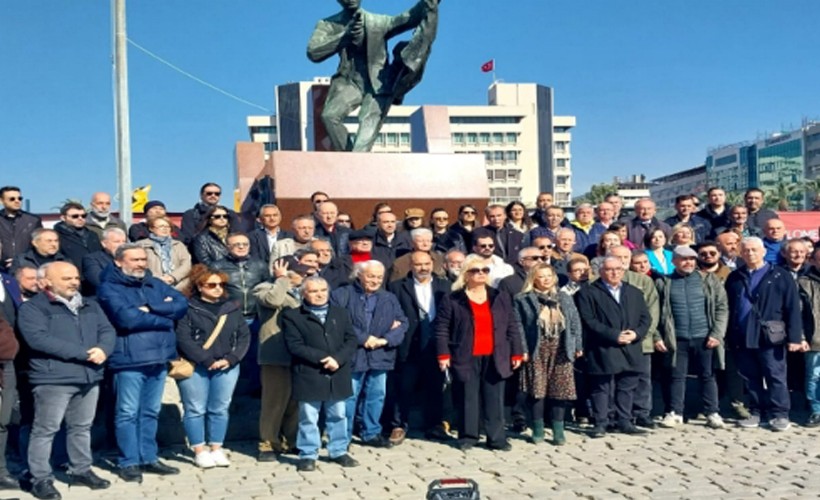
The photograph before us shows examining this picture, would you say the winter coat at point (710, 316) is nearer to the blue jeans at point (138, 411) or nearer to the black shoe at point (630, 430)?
the black shoe at point (630, 430)

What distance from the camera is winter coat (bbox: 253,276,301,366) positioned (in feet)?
19.4

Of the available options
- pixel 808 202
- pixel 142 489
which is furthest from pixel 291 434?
pixel 808 202

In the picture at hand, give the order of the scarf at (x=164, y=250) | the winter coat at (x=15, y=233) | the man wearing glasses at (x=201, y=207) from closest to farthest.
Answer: the scarf at (x=164, y=250) → the winter coat at (x=15, y=233) → the man wearing glasses at (x=201, y=207)

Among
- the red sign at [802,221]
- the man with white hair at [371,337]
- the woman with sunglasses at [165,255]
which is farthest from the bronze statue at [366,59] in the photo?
the red sign at [802,221]

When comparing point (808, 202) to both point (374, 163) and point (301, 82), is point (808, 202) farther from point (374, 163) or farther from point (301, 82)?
point (374, 163)

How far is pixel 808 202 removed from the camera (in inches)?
3081

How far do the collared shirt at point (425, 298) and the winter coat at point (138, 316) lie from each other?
6.19 feet

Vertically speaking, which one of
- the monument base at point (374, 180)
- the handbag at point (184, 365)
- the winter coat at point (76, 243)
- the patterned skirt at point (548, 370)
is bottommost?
the patterned skirt at point (548, 370)

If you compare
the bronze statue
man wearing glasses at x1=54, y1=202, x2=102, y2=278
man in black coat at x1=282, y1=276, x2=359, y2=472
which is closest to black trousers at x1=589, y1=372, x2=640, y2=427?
man in black coat at x1=282, y1=276, x2=359, y2=472

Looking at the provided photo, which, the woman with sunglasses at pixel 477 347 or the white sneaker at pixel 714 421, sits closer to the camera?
the woman with sunglasses at pixel 477 347

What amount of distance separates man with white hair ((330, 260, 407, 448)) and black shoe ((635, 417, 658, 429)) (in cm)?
220

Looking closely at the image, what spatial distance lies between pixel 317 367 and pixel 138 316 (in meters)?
1.28

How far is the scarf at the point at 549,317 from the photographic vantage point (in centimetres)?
631

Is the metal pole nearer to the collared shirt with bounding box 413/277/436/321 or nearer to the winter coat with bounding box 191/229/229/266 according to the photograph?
the winter coat with bounding box 191/229/229/266
